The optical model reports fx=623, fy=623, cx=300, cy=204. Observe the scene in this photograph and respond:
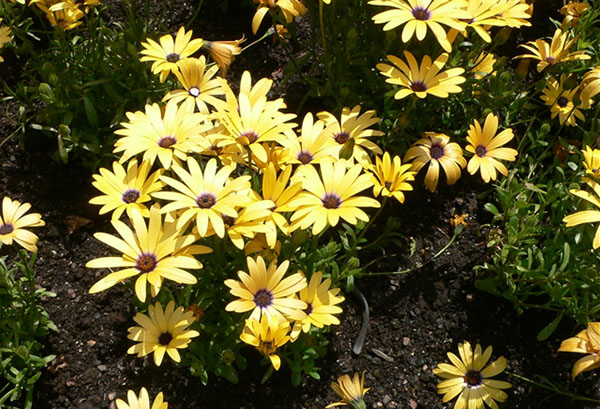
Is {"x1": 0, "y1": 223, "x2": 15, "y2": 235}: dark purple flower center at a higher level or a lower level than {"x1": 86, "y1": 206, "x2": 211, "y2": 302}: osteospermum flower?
higher

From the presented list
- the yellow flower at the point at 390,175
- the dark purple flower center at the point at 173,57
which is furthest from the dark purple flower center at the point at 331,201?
the dark purple flower center at the point at 173,57

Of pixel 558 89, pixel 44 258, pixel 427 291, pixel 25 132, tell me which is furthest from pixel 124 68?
pixel 558 89

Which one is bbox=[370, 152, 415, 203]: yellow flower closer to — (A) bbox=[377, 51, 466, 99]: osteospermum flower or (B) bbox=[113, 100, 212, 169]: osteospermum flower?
(A) bbox=[377, 51, 466, 99]: osteospermum flower

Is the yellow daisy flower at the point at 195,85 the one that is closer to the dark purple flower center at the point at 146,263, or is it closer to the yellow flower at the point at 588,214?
the dark purple flower center at the point at 146,263

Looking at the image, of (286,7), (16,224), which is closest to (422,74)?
(286,7)

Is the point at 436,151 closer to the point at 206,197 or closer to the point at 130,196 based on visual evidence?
the point at 206,197

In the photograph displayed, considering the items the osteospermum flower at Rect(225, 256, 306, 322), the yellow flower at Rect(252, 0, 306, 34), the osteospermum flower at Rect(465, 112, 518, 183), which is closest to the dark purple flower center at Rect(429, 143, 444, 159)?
the osteospermum flower at Rect(465, 112, 518, 183)
